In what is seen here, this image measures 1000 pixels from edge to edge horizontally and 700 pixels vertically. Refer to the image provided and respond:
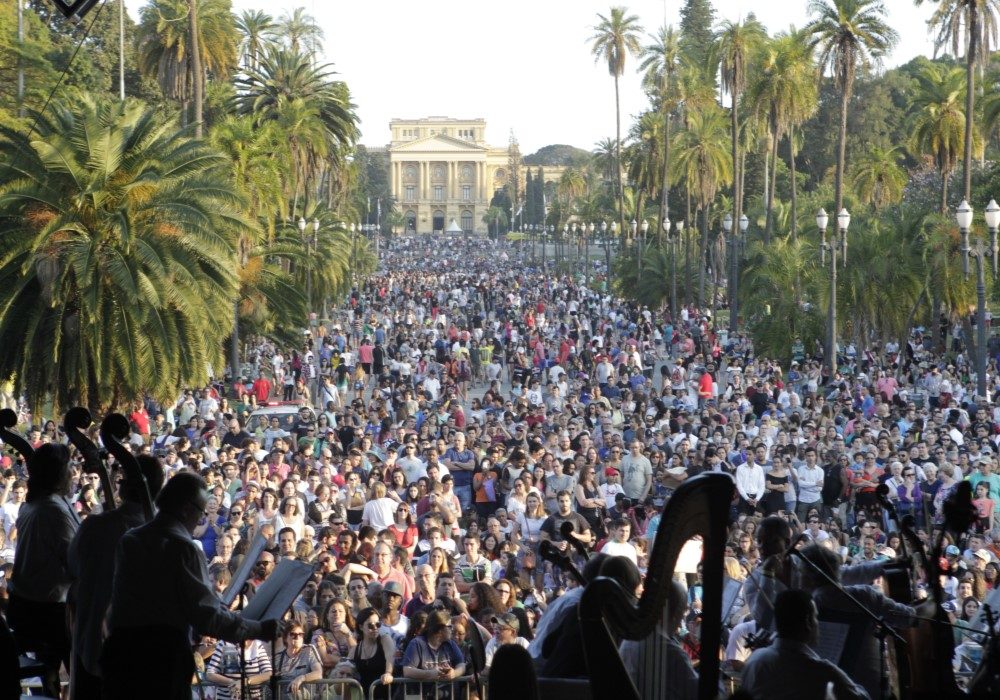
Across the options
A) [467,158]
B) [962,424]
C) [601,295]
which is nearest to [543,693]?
[962,424]

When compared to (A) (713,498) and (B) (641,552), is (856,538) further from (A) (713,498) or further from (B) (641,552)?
(A) (713,498)

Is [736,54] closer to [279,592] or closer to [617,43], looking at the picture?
[617,43]

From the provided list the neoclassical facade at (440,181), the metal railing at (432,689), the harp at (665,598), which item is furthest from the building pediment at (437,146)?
the harp at (665,598)

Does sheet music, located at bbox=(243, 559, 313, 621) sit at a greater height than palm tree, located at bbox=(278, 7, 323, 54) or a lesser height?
lesser

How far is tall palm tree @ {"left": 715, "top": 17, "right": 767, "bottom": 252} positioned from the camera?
2052 inches

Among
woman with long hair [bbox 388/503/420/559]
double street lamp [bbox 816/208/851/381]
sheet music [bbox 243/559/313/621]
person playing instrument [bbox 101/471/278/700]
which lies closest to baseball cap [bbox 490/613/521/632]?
woman with long hair [bbox 388/503/420/559]

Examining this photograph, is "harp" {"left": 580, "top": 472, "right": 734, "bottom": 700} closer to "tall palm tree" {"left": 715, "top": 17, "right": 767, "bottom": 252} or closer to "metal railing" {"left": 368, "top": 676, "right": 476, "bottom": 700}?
"metal railing" {"left": 368, "top": 676, "right": 476, "bottom": 700}

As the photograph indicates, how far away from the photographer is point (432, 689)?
8336mm

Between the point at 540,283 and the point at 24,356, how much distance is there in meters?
53.9

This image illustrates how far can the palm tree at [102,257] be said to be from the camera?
58.8ft

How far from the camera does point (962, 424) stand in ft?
66.5

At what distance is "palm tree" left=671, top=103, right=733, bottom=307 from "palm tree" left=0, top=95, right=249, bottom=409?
41.4m

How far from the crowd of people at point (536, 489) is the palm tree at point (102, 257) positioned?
1193mm

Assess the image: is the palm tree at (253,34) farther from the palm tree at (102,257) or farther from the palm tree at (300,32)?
the palm tree at (102,257)
